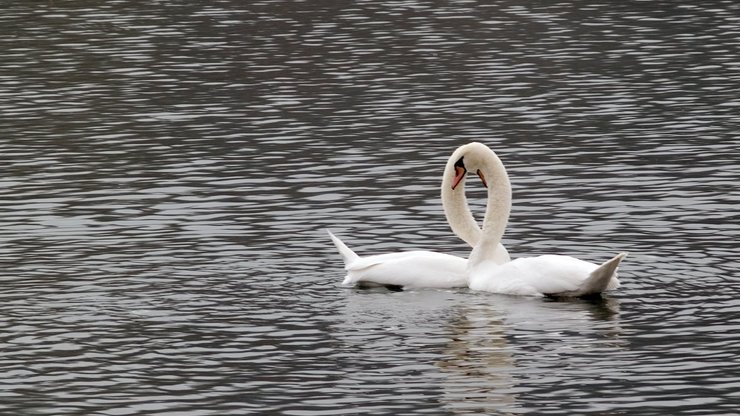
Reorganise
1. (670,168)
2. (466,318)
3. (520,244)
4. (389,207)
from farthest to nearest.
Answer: (670,168), (389,207), (520,244), (466,318)

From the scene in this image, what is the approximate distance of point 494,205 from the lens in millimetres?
21422

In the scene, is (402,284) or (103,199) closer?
(402,284)

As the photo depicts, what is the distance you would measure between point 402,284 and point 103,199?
25.5 ft

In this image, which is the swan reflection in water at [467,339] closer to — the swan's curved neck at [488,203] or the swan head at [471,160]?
the swan's curved neck at [488,203]

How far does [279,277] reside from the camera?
21266 millimetres

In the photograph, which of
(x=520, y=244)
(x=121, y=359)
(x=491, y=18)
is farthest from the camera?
(x=491, y=18)

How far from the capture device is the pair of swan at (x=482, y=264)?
19891mm

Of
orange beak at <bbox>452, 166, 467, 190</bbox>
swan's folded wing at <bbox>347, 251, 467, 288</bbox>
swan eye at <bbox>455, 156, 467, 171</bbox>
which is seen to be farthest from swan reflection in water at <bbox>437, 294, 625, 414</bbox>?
swan eye at <bbox>455, 156, 467, 171</bbox>

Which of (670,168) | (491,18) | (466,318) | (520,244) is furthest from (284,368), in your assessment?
(491,18)

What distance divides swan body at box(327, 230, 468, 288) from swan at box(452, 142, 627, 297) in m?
0.23

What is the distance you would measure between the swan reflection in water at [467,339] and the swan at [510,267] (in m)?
0.15

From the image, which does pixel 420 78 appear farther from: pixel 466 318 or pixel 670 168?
pixel 466 318

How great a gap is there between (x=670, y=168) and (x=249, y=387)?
13299 millimetres

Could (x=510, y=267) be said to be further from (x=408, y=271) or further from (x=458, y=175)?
(x=458, y=175)
